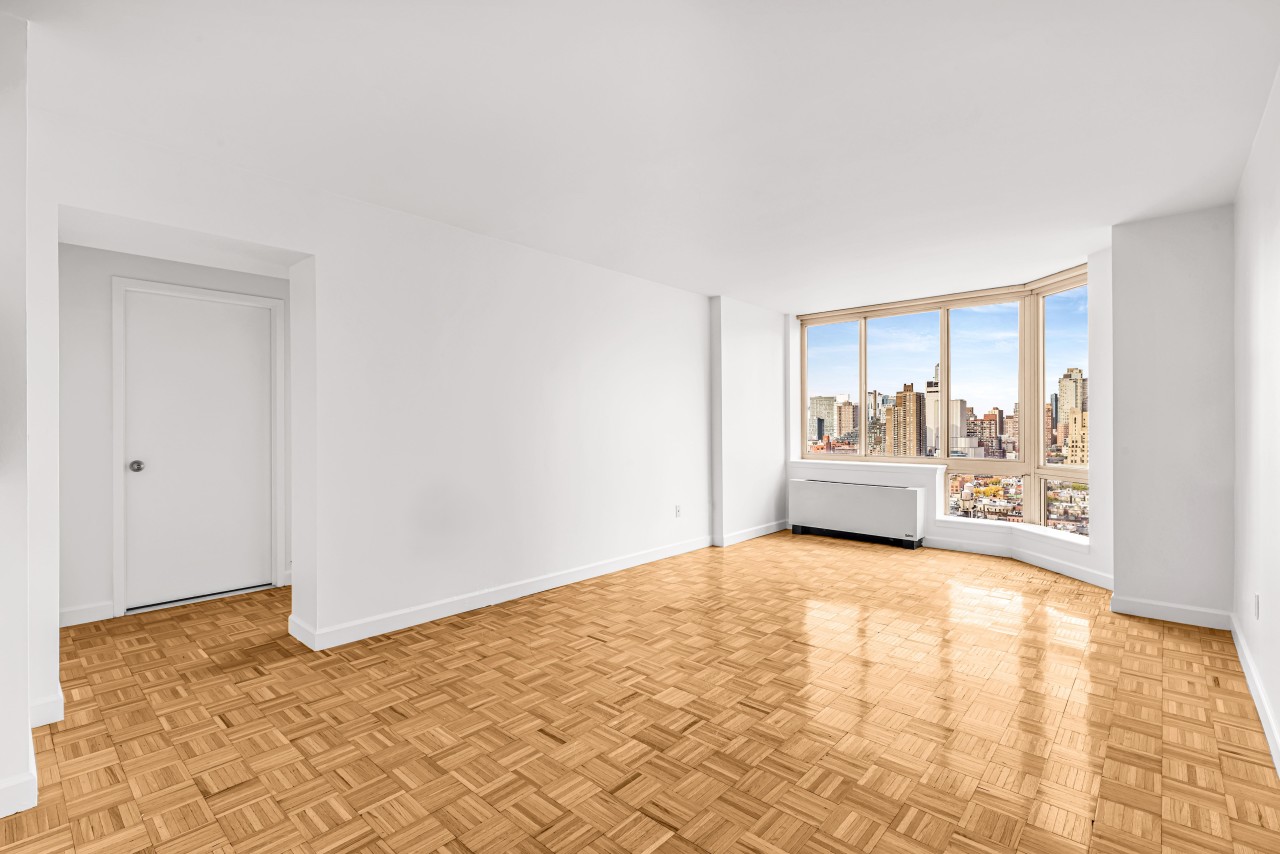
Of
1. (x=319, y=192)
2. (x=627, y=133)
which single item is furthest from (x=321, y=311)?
(x=627, y=133)

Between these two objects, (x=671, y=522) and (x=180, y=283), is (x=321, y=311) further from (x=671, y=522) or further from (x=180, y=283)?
(x=671, y=522)

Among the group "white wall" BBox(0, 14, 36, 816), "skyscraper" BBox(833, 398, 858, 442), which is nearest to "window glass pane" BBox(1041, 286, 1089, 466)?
"skyscraper" BBox(833, 398, 858, 442)

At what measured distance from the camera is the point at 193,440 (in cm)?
448

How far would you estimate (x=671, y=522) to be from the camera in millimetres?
5961

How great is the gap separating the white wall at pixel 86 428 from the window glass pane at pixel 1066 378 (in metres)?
7.12

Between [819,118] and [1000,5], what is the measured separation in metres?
0.82

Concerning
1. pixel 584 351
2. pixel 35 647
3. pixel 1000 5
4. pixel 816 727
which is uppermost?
pixel 1000 5

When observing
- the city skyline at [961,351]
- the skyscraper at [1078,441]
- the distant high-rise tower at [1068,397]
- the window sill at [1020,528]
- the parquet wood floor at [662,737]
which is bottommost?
the parquet wood floor at [662,737]

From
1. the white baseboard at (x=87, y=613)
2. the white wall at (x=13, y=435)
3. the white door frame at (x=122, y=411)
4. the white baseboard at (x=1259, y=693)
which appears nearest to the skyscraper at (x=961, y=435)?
the white baseboard at (x=1259, y=693)

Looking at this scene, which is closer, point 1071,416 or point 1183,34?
point 1183,34

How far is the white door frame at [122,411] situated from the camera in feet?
13.4

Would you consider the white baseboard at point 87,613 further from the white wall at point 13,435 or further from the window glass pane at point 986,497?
the window glass pane at point 986,497

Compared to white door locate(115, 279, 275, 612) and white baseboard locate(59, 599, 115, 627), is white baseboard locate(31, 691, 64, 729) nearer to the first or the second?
white baseboard locate(59, 599, 115, 627)

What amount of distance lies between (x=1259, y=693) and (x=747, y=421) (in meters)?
4.45
